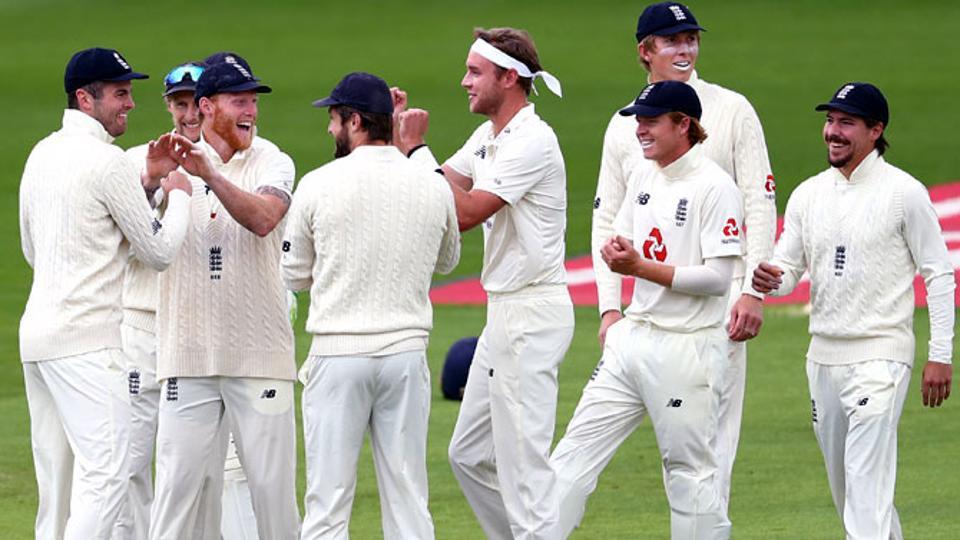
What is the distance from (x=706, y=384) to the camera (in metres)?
8.46

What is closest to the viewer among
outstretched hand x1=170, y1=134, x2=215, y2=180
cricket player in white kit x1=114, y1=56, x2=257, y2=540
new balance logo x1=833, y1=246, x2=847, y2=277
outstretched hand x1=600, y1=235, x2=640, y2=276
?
outstretched hand x1=170, y1=134, x2=215, y2=180

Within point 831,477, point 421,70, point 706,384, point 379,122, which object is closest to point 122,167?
point 379,122

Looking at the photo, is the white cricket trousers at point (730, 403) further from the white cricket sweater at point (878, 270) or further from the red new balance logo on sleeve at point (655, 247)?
the red new balance logo on sleeve at point (655, 247)

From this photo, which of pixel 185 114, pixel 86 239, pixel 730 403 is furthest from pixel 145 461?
pixel 730 403

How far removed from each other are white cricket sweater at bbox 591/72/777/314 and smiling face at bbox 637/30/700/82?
6.0 inches

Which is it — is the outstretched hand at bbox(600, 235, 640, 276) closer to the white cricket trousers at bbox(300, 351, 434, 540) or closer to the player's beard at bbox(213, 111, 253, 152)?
the white cricket trousers at bbox(300, 351, 434, 540)

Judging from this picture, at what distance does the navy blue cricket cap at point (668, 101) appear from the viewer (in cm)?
850

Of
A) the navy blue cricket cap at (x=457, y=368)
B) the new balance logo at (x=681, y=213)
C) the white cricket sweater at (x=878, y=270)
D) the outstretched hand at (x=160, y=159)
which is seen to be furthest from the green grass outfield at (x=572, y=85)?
the outstretched hand at (x=160, y=159)

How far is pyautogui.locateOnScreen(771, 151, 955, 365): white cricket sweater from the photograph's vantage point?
28.5 feet

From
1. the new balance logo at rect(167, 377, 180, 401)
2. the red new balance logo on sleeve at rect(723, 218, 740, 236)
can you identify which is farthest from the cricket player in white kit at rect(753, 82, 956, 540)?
the new balance logo at rect(167, 377, 180, 401)

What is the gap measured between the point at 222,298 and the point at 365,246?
3.07 feet

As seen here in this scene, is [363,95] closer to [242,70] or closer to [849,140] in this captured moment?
[242,70]

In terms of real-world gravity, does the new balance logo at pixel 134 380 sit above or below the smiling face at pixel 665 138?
below

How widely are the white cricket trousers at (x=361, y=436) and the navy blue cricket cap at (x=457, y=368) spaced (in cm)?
584
